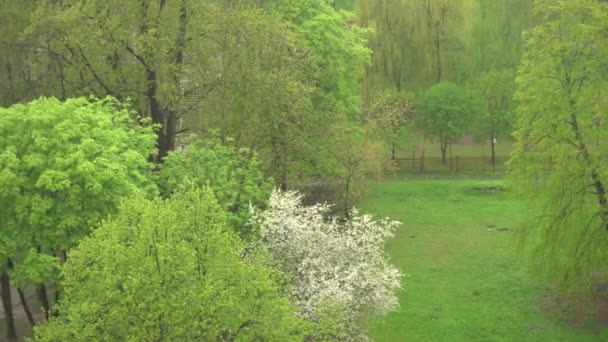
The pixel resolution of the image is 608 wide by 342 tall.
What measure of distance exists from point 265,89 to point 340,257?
10.7 meters

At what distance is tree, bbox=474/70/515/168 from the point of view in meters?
52.1

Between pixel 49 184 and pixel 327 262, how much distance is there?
8.66 m

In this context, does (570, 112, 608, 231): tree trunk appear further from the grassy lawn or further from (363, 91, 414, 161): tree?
(363, 91, 414, 161): tree

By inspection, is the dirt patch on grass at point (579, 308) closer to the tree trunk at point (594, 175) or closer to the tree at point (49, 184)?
the tree trunk at point (594, 175)

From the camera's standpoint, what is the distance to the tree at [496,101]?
52.1 meters

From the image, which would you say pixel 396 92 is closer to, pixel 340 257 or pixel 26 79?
pixel 26 79

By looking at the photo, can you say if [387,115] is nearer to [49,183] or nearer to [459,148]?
[459,148]

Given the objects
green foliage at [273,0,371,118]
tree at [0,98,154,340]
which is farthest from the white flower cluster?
green foliage at [273,0,371,118]

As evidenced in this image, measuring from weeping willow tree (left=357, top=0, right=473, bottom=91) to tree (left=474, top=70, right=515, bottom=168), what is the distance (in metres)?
4.47

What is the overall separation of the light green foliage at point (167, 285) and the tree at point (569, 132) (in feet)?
41.6

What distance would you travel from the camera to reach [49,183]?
19.8 m

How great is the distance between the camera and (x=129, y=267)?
16.0 metres

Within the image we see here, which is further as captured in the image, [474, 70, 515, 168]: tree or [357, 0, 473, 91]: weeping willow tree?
[357, 0, 473, 91]: weeping willow tree

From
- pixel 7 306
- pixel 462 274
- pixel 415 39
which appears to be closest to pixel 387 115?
pixel 462 274
